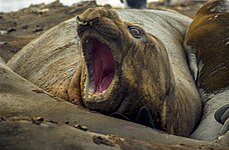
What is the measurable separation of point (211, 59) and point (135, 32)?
6.71 feet

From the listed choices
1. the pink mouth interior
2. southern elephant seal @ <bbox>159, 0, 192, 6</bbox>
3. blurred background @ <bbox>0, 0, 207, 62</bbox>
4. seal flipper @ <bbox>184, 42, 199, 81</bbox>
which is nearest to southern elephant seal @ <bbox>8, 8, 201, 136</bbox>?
the pink mouth interior

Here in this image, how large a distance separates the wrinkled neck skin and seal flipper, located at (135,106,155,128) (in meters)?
0.03

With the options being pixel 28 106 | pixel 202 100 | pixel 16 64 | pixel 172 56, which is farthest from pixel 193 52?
pixel 28 106

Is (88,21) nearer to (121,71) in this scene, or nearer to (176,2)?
(121,71)

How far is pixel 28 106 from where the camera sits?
5051 mm

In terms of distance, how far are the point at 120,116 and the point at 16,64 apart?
8.03 ft

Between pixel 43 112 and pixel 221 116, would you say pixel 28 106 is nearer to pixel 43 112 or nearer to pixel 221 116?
pixel 43 112

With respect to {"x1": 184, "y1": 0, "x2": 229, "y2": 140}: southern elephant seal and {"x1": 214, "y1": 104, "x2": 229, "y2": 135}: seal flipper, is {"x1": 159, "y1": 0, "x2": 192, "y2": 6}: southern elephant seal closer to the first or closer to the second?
{"x1": 184, "y1": 0, "x2": 229, "y2": 140}: southern elephant seal

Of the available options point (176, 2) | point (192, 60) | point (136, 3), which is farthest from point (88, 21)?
point (176, 2)

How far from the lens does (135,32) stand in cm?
579

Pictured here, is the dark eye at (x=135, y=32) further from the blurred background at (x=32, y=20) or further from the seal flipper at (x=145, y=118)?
the blurred background at (x=32, y=20)

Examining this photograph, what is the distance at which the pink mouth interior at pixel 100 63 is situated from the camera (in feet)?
17.7

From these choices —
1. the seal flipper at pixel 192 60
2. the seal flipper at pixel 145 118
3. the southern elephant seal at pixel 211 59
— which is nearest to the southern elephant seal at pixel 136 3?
the southern elephant seal at pixel 211 59

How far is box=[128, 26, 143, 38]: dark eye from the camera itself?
5.75 metres
